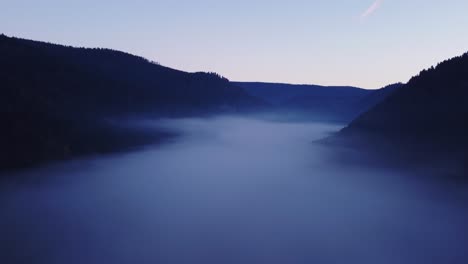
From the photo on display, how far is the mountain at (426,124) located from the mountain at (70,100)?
6169cm

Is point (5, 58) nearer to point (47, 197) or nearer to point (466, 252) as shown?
point (47, 197)

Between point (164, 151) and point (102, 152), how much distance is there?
24996mm

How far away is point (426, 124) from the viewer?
198ft

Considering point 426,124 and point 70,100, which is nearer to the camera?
point 426,124

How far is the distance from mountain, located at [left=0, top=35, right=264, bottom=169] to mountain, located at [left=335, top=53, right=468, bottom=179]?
61694mm

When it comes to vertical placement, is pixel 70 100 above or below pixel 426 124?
above

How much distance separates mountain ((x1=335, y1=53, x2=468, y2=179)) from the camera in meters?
53.8

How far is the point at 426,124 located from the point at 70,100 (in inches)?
3471

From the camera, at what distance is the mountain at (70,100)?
218 feet

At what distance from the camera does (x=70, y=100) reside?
333 feet

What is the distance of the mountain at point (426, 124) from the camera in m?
53.8

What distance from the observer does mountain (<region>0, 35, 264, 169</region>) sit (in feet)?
218

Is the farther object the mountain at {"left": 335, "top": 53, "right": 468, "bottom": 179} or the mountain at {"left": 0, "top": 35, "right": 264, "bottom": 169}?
the mountain at {"left": 0, "top": 35, "right": 264, "bottom": 169}

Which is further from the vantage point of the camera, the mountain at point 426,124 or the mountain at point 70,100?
the mountain at point 70,100
